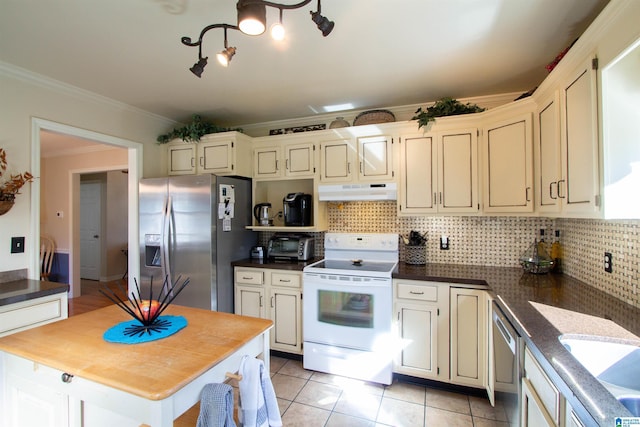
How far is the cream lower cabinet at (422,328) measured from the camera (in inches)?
88.7

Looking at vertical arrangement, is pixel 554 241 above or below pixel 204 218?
below

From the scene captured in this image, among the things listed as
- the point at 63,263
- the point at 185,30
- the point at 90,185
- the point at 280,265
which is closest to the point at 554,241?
the point at 280,265

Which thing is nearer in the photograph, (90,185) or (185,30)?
(185,30)

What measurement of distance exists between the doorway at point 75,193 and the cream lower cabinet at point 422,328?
2667 millimetres

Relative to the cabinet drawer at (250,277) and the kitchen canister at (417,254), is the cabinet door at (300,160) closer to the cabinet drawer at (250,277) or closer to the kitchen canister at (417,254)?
the cabinet drawer at (250,277)

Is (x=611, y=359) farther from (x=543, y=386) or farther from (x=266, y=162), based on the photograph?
(x=266, y=162)

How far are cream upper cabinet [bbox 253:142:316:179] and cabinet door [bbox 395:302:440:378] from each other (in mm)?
1550

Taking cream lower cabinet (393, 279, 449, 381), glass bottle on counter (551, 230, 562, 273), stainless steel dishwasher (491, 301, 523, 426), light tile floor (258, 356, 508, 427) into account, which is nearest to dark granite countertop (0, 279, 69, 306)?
light tile floor (258, 356, 508, 427)

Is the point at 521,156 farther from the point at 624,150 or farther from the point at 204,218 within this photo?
the point at 204,218

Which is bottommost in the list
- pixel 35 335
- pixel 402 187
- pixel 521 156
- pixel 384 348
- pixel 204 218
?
pixel 384 348

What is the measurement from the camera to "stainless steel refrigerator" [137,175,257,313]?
8.84ft

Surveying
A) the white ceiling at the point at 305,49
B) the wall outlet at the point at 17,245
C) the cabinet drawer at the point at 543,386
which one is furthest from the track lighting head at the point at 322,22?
the wall outlet at the point at 17,245

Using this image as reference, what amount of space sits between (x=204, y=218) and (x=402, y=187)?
5.99ft

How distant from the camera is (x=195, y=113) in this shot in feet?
10.4
